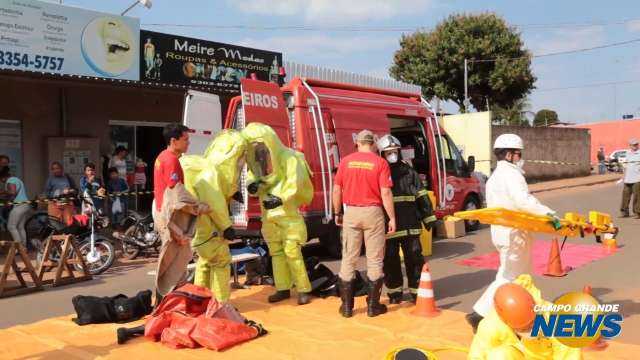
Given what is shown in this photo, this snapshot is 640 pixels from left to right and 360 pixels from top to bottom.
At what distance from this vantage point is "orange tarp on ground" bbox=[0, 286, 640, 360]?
462 centimetres

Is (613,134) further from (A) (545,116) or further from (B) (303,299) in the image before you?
(B) (303,299)

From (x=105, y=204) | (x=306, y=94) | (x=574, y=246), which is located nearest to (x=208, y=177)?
(x=306, y=94)

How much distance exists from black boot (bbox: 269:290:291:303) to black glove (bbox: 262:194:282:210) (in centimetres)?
95

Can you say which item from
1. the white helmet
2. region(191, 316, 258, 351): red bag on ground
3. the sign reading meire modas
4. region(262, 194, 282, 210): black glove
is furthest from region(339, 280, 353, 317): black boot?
the sign reading meire modas

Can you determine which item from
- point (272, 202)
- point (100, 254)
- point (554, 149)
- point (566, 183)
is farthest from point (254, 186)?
point (554, 149)

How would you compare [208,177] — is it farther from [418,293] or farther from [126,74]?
[126,74]

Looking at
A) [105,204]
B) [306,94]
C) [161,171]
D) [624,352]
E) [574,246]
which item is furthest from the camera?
[105,204]

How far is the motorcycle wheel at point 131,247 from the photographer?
9671mm

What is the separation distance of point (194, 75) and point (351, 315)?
924 cm

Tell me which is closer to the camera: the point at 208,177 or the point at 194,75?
the point at 208,177

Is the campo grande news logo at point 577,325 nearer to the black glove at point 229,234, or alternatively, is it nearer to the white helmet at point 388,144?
the black glove at point 229,234

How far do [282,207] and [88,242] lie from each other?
3.77 metres

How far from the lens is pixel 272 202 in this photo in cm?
630

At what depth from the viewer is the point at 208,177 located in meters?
5.75
